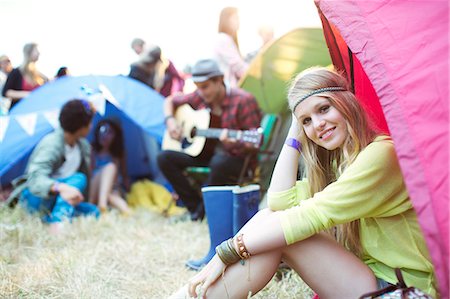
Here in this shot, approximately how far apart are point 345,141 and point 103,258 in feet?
4.96

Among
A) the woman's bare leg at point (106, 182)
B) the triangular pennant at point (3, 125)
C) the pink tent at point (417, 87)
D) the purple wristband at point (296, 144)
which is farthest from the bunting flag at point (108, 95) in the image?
the pink tent at point (417, 87)

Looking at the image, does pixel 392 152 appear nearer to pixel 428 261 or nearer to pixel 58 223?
pixel 428 261

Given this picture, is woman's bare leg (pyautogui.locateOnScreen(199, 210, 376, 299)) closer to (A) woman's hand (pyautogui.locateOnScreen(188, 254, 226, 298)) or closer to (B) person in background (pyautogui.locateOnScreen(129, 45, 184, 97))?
(A) woman's hand (pyautogui.locateOnScreen(188, 254, 226, 298))

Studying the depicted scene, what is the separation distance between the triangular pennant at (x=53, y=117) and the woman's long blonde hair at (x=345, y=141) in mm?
2471

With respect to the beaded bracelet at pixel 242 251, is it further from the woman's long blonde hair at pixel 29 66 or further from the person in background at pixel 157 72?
the woman's long blonde hair at pixel 29 66

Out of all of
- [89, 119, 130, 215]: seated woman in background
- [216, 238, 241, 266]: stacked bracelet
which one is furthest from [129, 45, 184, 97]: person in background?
[216, 238, 241, 266]: stacked bracelet

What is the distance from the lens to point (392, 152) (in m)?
1.35

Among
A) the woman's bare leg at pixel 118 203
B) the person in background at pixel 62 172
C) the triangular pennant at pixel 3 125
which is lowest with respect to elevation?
the woman's bare leg at pixel 118 203

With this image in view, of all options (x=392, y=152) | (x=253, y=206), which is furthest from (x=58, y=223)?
(x=392, y=152)

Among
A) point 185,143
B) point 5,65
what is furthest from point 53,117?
point 5,65

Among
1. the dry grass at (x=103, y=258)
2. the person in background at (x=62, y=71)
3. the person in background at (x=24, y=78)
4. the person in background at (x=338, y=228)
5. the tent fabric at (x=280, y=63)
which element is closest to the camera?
the person in background at (x=338, y=228)

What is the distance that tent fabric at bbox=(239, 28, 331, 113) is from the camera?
3662 millimetres

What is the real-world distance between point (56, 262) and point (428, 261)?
165 cm

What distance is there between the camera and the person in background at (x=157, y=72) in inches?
179
